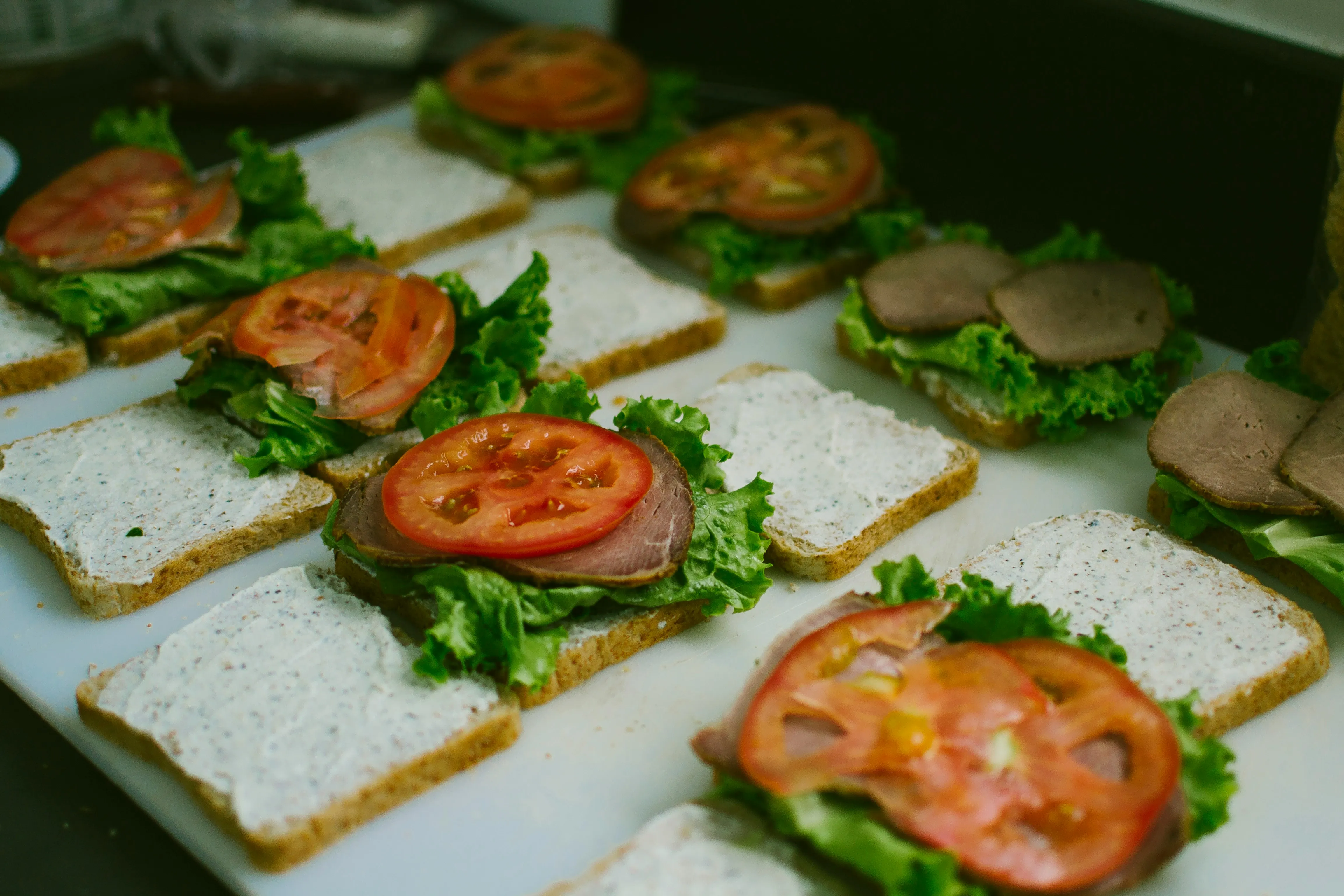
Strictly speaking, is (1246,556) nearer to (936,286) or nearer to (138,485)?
(936,286)

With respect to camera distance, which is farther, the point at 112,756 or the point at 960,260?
the point at 960,260

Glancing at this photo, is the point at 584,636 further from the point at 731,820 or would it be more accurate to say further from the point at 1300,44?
the point at 1300,44

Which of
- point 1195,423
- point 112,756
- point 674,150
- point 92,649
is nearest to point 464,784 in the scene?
point 112,756

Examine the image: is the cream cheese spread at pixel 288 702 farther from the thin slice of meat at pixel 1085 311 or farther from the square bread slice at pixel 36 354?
the thin slice of meat at pixel 1085 311

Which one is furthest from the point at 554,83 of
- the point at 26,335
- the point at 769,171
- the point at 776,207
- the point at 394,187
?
the point at 26,335

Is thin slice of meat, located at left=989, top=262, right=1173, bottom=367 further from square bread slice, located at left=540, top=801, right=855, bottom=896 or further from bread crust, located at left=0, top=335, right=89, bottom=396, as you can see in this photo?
bread crust, located at left=0, top=335, right=89, bottom=396
